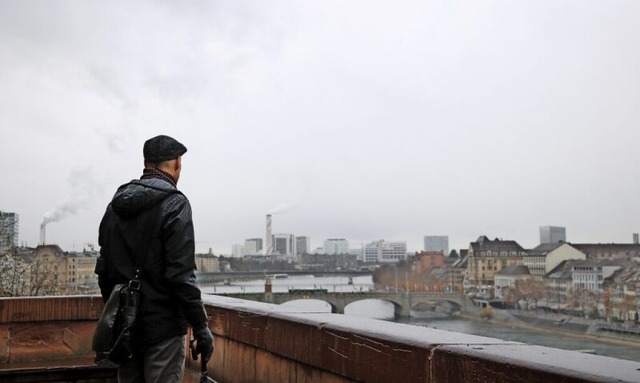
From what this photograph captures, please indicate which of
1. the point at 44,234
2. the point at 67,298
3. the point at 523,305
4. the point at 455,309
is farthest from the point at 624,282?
the point at 67,298

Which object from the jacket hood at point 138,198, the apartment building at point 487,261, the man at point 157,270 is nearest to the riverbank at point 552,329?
the apartment building at point 487,261

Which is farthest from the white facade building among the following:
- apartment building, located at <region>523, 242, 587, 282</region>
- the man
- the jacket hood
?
the jacket hood

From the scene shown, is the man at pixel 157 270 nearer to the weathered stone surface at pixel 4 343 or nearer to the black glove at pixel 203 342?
the black glove at pixel 203 342

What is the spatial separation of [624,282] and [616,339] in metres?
23.6

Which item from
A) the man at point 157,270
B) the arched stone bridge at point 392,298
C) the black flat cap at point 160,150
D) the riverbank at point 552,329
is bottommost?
the riverbank at point 552,329

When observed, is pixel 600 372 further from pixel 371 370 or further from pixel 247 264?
pixel 247 264

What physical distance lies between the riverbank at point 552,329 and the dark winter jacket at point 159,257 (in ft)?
191

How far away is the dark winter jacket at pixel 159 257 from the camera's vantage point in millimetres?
2873

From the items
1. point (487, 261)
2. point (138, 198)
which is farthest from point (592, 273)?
Answer: point (138, 198)

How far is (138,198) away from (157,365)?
73 cm

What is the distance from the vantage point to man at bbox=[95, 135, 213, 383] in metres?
2.88

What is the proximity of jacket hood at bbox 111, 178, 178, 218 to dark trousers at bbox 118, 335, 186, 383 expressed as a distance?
0.59 m

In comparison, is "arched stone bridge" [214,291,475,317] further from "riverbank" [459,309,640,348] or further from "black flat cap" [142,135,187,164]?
"black flat cap" [142,135,187,164]

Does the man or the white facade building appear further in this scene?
the white facade building
